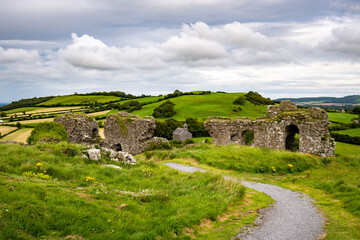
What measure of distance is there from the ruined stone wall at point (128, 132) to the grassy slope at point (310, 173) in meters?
3.76

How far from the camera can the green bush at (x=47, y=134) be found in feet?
67.1

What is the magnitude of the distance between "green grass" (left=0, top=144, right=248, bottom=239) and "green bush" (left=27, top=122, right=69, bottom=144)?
27.1ft

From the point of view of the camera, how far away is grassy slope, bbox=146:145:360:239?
28.7 ft

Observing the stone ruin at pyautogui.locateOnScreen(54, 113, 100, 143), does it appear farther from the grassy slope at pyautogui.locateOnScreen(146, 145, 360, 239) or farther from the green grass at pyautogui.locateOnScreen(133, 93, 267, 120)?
the green grass at pyautogui.locateOnScreen(133, 93, 267, 120)

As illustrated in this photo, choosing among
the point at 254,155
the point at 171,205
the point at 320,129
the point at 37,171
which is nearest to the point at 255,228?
the point at 171,205

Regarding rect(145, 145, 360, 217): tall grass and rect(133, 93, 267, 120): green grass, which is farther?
rect(133, 93, 267, 120): green grass

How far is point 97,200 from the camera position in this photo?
7395 millimetres

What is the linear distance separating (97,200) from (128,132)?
21.2 metres

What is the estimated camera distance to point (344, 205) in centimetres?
991

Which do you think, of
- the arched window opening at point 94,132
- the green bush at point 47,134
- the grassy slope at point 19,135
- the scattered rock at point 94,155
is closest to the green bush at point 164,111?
the grassy slope at point 19,135

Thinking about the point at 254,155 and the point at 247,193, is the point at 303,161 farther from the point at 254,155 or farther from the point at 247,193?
the point at 247,193

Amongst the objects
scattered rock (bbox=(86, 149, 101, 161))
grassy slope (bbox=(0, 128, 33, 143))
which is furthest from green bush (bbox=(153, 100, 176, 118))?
scattered rock (bbox=(86, 149, 101, 161))

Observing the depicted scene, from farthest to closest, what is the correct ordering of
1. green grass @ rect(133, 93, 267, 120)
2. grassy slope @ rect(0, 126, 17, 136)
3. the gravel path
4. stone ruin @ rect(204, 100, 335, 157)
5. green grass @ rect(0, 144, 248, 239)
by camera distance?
1. green grass @ rect(133, 93, 267, 120)
2. grassy slope @ rect(0, 126, 17, 136)
3. stone ruin @ rect(204, 100, 335, 157)
4. the gravel path
5. green grass @ rect(0, 144, 248, 239)

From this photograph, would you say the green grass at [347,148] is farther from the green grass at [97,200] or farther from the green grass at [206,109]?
the green grass at [97,200]
